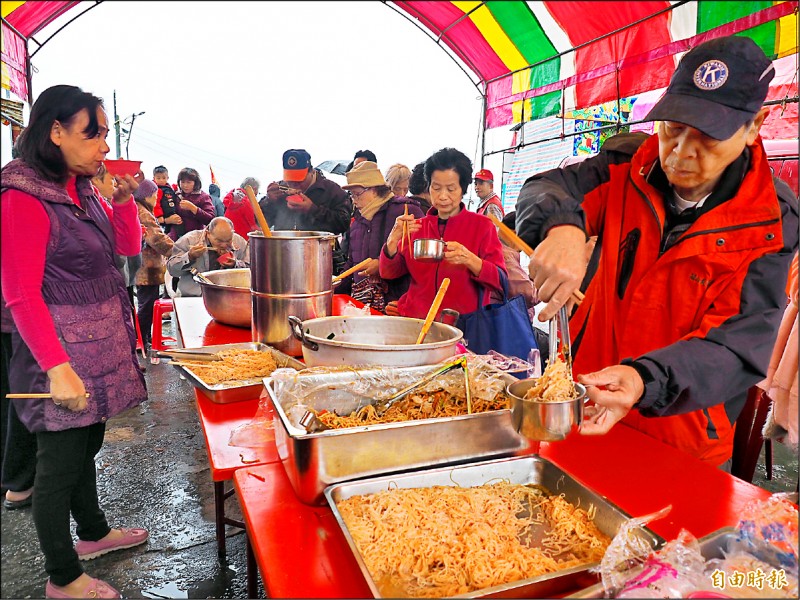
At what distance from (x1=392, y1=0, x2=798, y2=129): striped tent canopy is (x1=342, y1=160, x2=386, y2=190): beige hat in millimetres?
1135

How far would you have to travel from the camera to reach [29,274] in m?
1.67

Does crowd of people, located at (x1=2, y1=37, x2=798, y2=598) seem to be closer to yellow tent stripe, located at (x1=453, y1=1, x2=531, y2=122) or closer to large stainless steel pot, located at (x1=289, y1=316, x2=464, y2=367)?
large stainless steel pot, located at (x1=289, y1=316, x2=464, y2=367)

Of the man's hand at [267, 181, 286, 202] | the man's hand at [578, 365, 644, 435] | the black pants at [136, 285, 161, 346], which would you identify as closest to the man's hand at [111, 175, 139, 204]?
the man's hand at [578, 365, 644, 435]

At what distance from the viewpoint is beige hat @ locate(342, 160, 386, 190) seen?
13.3ft

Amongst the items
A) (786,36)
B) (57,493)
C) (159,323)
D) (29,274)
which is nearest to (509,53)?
(786,36)

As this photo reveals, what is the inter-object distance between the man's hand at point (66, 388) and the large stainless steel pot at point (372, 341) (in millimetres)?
802

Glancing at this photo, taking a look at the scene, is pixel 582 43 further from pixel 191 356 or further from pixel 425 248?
pixel 191 356

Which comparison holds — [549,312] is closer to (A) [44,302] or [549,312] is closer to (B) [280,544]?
(B) [280,544]

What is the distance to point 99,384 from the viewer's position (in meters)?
1.97

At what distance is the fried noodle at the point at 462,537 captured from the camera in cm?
93

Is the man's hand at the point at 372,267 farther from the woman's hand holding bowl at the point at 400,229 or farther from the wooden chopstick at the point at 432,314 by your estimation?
the wooden chopstick at the point at 432,314

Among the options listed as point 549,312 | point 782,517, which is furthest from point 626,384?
point 782,517

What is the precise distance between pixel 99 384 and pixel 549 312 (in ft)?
5.66

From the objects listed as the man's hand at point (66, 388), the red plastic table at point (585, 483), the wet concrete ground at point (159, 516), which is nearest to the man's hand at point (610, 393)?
the red plastic table at point (585, 483)
